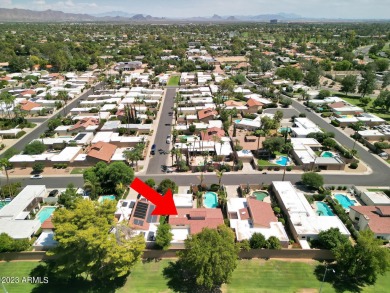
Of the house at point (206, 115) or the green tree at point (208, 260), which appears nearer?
the green tree at point (208, 260)

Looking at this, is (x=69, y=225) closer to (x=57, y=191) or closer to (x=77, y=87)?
(x=57, y=191)

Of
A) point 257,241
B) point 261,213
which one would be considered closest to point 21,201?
point 257,241

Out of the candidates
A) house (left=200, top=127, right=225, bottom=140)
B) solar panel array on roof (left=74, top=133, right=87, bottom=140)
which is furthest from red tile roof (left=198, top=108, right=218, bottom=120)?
solar panel array on roof (left=74, top=133, right=87, bottom=140)

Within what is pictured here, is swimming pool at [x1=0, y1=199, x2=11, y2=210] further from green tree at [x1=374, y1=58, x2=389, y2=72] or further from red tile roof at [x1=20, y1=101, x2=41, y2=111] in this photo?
green tree at [x1=374, y1=58, x2=389, y2=72]

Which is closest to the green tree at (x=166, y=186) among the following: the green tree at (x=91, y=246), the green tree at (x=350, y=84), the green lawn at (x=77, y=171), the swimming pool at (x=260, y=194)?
the swimming pool at (x=260, y=194)

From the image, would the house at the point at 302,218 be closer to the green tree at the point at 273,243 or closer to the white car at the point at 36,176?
the green tree at the point at 273,243

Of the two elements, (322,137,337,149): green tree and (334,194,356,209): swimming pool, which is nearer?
(334,194,356,209): swimming pool

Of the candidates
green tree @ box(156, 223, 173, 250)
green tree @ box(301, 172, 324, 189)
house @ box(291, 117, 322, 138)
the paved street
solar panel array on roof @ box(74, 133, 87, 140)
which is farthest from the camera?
house @ box(291, 117, 322, 138)
